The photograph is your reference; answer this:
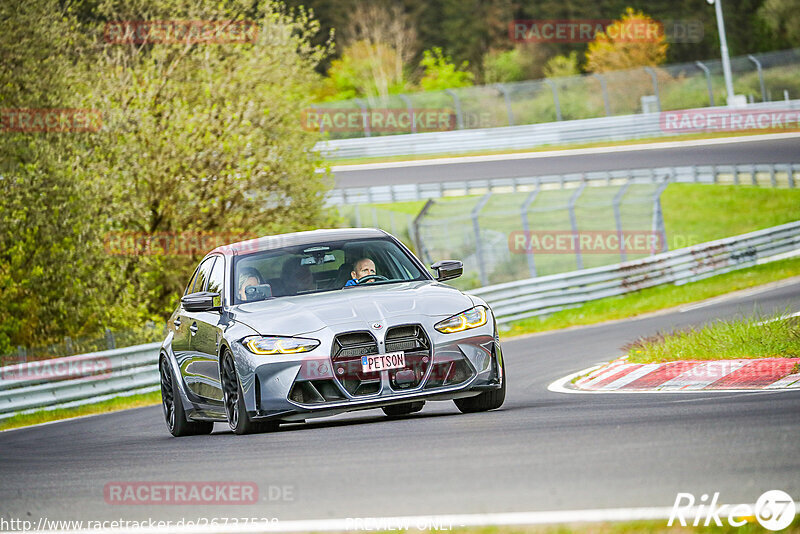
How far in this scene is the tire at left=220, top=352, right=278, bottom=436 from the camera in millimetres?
9867

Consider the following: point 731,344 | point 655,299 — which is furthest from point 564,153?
point 731,344

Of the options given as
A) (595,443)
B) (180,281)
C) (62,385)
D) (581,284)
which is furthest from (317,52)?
(595,443)

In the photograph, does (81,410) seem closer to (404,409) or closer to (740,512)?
(404,409)

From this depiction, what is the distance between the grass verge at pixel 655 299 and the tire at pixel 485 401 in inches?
559

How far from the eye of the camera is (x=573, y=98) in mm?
56500

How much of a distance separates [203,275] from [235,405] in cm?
221

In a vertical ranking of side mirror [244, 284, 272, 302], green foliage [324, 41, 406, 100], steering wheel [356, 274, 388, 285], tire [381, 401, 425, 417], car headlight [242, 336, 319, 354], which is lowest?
tire [381, 401, 425, 417]

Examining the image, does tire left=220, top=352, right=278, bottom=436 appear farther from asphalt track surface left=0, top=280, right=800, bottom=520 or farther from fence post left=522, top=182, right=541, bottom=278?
fence post left=522, top=182, right=541, bottom=278

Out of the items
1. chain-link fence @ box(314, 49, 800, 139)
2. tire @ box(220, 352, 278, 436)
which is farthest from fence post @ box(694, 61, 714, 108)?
tire @ box(220, 352, 278, 436)

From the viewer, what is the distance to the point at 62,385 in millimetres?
18719

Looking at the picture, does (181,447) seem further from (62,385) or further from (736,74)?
(736,74)

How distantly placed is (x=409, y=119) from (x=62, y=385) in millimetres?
38267

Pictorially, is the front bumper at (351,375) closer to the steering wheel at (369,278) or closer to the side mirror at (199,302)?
the side mirror at (199,302)

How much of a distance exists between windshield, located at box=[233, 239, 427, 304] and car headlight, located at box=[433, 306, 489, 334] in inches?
42.6
